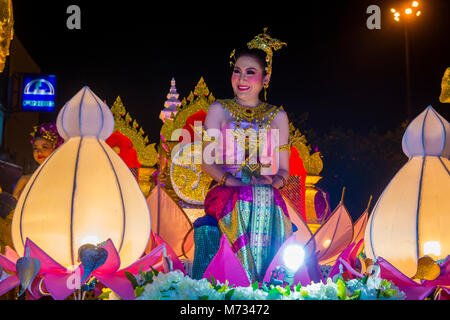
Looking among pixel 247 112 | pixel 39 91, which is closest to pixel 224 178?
pixel 247 112

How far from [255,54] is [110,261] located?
150cm

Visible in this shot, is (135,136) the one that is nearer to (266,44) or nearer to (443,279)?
(266,44)

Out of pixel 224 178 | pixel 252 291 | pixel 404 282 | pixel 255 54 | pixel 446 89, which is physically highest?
pixel 255 54

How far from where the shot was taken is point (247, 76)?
3209 mm

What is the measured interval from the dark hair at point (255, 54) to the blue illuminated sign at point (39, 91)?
40.3ft

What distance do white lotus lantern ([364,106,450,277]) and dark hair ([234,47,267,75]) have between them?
862 mm

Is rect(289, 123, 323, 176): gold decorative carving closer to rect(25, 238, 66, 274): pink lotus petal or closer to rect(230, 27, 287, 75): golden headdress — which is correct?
rect(230, 27, 287, 75): golden headdress

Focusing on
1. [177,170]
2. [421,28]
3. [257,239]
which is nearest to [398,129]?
[421,28]

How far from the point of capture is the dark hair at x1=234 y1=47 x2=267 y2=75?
127 inches

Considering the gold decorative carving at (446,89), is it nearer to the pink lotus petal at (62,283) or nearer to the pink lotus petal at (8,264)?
the pink lotus petal at (62,283)

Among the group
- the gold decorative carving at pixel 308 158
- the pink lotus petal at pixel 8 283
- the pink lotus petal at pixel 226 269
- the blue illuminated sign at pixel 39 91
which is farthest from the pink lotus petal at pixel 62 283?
the blue illuminated sign at pixel 39 91

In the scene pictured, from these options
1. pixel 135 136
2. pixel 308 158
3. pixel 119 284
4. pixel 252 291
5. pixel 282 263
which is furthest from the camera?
pixel 308 158

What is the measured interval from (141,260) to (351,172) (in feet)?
28.7
